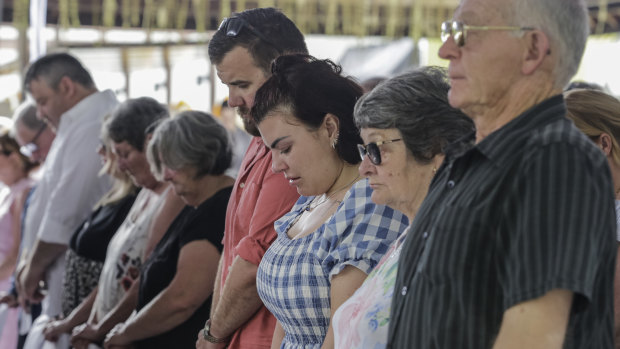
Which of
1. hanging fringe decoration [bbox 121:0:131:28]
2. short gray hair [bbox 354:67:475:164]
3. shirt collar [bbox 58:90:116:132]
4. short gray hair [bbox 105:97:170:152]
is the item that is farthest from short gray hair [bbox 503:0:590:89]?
hanging fringe decoration [bbox 121:0:131:28]

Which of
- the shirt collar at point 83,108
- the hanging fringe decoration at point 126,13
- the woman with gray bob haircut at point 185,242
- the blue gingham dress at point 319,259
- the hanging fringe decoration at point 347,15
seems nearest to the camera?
the blue gingham dress at point 319,259

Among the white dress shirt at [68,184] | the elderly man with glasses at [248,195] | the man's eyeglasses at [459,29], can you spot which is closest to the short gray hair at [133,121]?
the white dress shirt at [68,184]

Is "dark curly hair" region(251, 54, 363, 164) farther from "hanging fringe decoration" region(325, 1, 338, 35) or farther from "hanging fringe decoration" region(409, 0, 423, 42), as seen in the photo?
"hanging fringe decoration" region(409, 0, 423, 42)

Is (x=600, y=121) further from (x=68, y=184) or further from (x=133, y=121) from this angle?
(x=68, y=184)

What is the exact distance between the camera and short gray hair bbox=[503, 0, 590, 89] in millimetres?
1483

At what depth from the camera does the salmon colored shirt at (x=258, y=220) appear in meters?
2.58

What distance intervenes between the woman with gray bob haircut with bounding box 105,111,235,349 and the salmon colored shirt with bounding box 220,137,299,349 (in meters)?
0.53

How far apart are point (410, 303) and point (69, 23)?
8357mm

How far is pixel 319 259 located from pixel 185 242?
1.30 meters

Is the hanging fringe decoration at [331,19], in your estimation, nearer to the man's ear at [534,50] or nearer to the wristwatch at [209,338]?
the wristwatch at [209,338]

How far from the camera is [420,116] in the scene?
194 centimetres

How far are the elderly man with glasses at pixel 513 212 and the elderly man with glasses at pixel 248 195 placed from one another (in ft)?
3.35

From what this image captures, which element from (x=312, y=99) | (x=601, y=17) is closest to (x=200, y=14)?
(x=601, y=17)

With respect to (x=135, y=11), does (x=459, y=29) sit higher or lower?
higher
